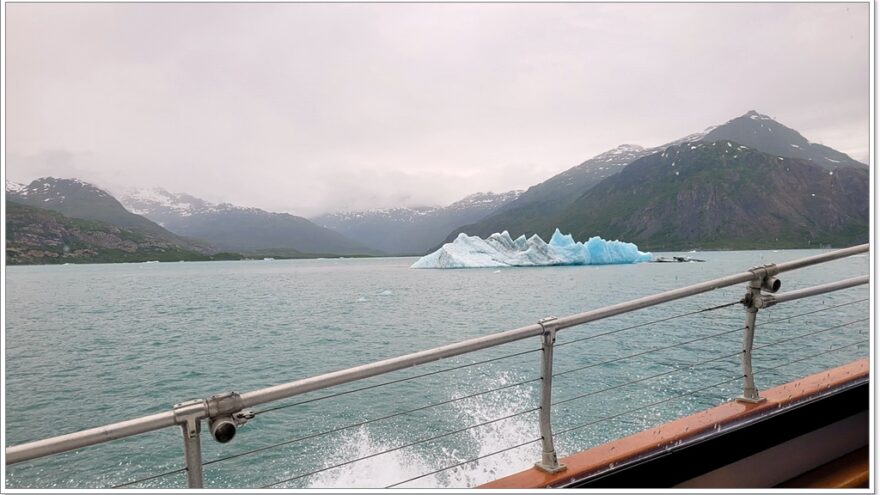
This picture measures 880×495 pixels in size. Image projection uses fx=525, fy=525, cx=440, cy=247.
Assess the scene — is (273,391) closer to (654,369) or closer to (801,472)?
(801,472)

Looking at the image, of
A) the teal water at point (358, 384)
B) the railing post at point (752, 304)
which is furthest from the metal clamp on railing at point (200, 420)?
the railing post at point (752, 304)

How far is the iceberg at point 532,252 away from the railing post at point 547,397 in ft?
278

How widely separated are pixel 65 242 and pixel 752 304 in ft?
635

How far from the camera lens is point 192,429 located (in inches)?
76.0

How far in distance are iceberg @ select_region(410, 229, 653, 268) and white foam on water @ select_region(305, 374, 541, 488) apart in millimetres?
77413

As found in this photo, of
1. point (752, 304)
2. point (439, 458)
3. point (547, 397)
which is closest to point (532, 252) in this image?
point (439, 458)

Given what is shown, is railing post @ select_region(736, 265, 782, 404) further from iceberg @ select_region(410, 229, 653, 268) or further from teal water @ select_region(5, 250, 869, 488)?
iceberg @ select_region(410, 229, 653, 268)

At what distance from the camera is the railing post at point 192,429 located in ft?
6.26

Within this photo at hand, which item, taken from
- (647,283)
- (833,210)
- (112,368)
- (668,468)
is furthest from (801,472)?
(833,210)

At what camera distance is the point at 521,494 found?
219 cm

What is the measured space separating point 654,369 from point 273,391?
1445 cm

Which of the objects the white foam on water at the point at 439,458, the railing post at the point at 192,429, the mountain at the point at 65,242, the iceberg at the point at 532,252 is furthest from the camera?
the mountain at the point at 65,242

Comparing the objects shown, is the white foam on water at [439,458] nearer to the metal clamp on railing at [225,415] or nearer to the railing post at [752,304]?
the railing post at [752,304]

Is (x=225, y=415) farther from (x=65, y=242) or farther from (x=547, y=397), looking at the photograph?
(x=65, y=242)
